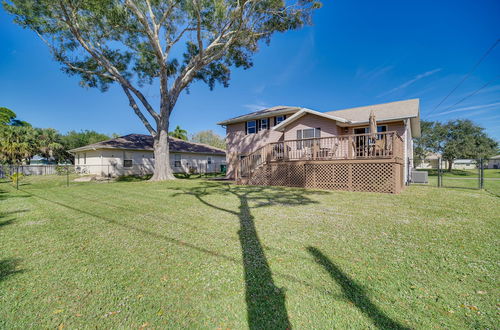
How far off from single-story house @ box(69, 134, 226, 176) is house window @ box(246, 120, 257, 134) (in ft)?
35.3

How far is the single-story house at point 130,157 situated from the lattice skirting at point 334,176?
614 inches

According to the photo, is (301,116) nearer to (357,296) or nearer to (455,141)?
(357,296)

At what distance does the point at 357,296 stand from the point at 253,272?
1154 mm

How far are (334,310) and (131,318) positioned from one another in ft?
6.02

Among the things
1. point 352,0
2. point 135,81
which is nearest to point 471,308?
point 352,0

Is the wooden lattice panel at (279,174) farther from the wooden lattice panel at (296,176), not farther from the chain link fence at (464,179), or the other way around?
the chain link fence at (464,179)

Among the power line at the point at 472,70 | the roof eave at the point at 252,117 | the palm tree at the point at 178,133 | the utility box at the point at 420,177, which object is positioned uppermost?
the palm tree at the point at 178,133

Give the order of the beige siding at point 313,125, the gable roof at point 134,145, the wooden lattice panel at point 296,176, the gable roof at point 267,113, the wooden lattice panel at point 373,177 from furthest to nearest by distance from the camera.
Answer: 1. the gable roof at point 134,145
2. the gable roof at point 267,113
3. the beige siding at point 313,125
4. the wooden lattice panel at point 296,176
5. the wooden lattice panel at point 373,177

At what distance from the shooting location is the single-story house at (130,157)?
2089 cm

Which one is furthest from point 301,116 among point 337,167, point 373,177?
point 373,177

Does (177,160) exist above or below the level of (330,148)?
below

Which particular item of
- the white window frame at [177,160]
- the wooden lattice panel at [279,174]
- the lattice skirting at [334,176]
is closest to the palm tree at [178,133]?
the white window frame at [177,160]

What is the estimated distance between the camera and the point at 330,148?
11531mm

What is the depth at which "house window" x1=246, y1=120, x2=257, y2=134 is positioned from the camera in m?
17.8
